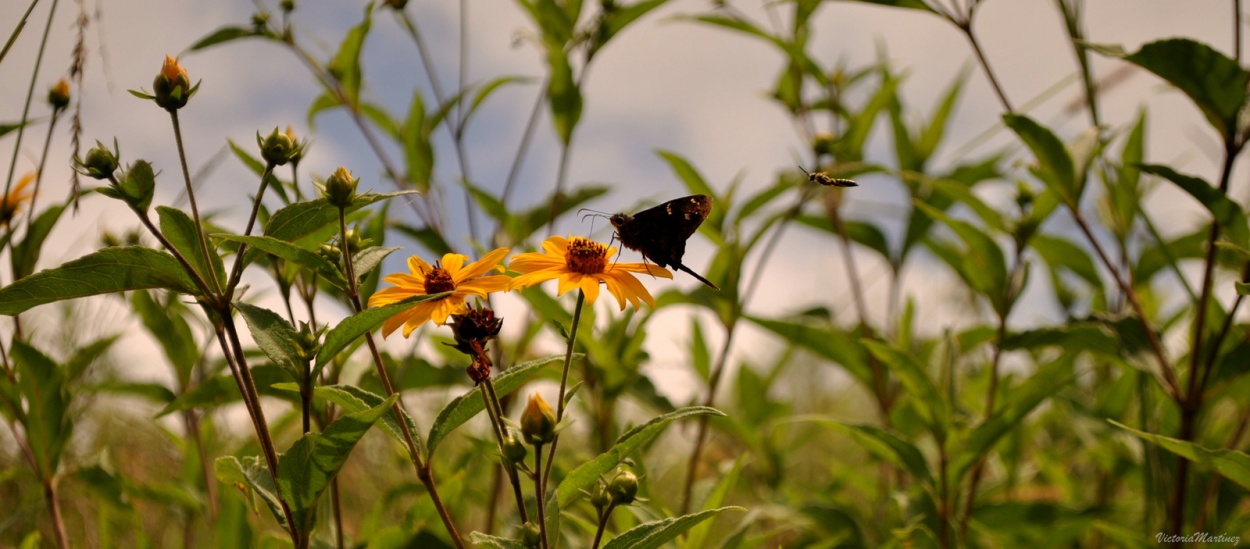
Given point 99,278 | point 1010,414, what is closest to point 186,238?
point 99,278

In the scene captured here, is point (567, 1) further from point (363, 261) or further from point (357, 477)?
point (357, 477)

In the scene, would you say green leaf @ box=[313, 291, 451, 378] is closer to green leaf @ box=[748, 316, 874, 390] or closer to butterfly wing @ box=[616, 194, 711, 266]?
butterfly wing @ box=[616, 194, 711, 266]

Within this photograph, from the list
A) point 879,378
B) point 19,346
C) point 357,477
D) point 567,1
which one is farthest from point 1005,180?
point 357,477

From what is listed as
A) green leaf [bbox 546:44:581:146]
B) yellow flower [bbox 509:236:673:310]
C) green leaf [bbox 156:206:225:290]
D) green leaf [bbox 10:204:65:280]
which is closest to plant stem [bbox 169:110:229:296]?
green leaf [bbox 156:206:225:290]

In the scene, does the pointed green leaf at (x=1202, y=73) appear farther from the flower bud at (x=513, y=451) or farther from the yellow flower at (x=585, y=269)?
the flower bud at (x=513, y=451)

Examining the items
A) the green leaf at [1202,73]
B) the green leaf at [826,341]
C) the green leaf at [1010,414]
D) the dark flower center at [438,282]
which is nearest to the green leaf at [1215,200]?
the green leaf at [1202,73]

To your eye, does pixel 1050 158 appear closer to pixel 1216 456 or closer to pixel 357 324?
pixel 1216 456

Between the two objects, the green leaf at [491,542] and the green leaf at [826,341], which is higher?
the green leaf at [826,341]
